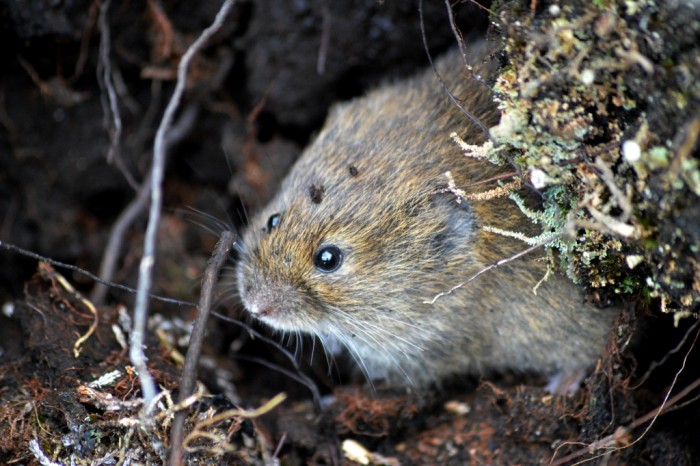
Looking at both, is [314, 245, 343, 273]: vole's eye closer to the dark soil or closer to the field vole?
the field vole

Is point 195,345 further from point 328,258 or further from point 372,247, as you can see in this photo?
point 372,247

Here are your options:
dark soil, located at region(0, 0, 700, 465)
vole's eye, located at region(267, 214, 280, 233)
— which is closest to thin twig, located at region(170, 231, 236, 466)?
dark soil, located at region(0, 0, 700, 465)

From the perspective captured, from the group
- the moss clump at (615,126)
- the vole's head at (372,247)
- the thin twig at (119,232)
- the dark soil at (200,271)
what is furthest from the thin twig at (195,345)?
the thin twig at (119,232)

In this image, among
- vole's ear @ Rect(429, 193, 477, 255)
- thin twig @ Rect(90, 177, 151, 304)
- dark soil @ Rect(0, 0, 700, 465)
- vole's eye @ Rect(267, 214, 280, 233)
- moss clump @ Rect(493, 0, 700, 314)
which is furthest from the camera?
thin twig @ Rect(90, 177, 151, 304)

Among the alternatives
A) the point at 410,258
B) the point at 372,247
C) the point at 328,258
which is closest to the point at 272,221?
the point at 328,258

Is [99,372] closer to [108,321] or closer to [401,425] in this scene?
[108,321]
